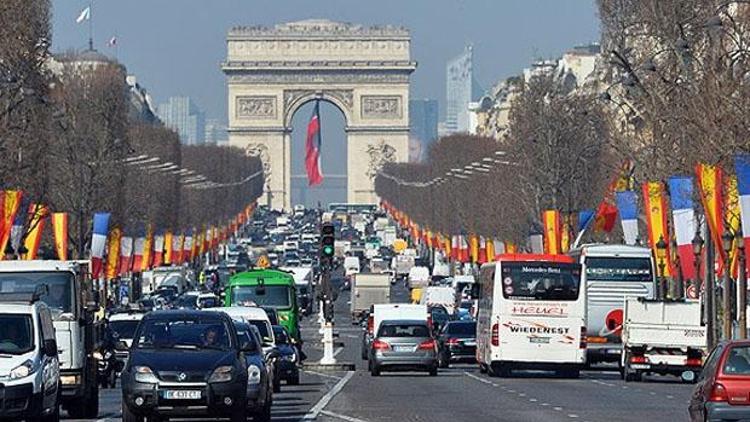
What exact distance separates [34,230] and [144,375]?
4946 centimetres

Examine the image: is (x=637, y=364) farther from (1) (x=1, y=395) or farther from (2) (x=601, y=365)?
(1) (x=1, y=395)

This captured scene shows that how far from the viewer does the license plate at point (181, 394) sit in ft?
103

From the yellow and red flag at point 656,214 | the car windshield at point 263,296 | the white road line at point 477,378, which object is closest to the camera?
the white road line at point 477,378

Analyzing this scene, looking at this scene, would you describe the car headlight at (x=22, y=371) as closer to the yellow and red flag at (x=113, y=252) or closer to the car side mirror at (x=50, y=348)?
the car side mirror at (x=50, y=348)

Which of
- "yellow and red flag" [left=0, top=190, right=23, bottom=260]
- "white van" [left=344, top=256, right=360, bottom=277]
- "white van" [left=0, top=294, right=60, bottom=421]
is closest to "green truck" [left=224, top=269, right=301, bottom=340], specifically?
"yellow and red flag" [left=0, top=190, right=23, bottom=260]

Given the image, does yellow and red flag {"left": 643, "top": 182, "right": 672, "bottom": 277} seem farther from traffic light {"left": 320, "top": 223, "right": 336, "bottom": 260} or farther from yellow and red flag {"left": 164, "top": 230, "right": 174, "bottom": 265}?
yellow and red flag {"left": 164, "top": 230, "right": 174, "bottom": 265}

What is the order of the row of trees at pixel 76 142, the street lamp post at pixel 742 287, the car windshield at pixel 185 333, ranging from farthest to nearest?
the row of trees at pixel 76 142 → the street lamp post at pixel 742 287 → the car windshield at pixel 185 333

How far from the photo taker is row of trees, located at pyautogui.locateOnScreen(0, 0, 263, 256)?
7438cm

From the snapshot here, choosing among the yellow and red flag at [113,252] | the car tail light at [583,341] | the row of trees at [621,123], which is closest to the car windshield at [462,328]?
the row of trees at [621,123]

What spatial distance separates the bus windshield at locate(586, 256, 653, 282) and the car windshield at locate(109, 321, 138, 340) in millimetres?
14053

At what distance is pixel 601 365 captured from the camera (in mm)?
74938

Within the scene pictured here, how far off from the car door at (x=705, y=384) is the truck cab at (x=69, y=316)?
11160 millimetres

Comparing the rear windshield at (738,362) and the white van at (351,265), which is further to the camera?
the white van at (351,265)

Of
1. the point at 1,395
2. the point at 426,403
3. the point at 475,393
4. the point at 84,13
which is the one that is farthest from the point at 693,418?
the point at 84,13
